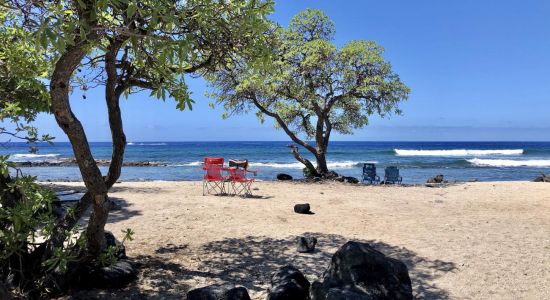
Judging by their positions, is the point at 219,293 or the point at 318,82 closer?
the point at 219,293

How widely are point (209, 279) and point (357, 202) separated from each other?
6460mm

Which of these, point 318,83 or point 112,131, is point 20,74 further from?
point 318,83

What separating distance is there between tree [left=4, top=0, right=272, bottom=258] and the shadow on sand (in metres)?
0.78

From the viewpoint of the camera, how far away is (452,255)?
19.3ft

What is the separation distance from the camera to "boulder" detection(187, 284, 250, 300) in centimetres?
394

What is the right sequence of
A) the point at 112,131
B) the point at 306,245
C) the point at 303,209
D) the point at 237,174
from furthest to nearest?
the point at 237,174 < the point at 303,209 < the point at 306,245 < the point at 112,131

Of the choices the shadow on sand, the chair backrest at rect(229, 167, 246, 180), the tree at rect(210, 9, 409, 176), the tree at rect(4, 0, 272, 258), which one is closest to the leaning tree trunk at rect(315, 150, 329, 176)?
the tree at rect(210, 9, 409, 176)

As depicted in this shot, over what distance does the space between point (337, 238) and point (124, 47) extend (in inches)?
170

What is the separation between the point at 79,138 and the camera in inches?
164

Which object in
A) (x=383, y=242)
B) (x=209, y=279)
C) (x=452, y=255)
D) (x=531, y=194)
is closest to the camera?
(x=209, y=279)

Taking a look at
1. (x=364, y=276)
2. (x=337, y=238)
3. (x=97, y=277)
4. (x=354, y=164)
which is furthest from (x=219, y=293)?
(x=354, y=164)

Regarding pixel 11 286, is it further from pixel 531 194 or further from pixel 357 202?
pixel 531 194

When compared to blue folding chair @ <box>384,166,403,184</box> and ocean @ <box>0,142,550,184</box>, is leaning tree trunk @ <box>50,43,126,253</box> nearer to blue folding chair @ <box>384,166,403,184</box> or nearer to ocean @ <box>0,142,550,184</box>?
ocean @ <box>0,142,550,184</box>

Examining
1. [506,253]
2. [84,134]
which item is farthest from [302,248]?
[84,134]
